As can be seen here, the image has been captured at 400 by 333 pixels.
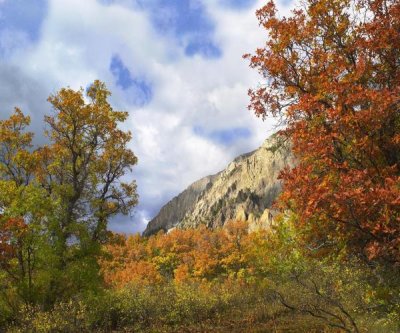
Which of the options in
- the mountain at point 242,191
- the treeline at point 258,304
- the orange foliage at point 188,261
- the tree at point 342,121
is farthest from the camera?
the mountain at point 242,191

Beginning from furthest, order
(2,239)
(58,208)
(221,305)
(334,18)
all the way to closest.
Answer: (221,305)
(58,208)
(2,239)
(334,18)

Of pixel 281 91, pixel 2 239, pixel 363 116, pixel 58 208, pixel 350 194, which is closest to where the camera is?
pixel 350 194

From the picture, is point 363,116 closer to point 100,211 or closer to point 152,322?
point 100,211

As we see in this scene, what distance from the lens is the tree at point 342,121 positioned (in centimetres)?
730

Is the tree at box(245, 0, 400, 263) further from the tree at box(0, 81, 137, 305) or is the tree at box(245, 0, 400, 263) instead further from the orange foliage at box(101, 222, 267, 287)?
the orange foliage at box(101, 222, 267, 287)

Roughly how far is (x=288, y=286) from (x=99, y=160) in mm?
A: 22037

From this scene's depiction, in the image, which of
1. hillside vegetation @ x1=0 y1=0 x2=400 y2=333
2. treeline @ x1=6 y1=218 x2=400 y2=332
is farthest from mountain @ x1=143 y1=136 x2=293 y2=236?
hillside vegetation @ x1=0 y1=0 x2=400 y2=333

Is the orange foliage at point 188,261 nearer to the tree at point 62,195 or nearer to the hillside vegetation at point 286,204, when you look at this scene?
the hillside vegetation at point 286,204

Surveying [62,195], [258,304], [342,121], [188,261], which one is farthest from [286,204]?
[188,261]

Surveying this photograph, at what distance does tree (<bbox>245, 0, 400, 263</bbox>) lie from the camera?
730cm

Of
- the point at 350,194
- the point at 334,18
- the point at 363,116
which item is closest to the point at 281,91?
the point at 334,18

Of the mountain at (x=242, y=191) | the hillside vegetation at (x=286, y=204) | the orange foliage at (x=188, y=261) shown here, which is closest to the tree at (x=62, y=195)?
the hillside vegetation at (x=286, y=204)

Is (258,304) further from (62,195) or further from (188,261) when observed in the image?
(188,261)

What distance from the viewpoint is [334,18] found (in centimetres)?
1031
